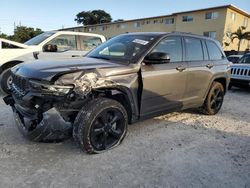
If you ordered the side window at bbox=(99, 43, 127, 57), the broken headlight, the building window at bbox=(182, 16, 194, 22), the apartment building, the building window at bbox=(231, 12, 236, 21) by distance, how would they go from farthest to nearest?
the building window at bbox=(182, 16, 194, 22), the building window at bbox=(231, 12, 236, 21), the apartment building, the side window at bbox=(99, 43, 127, 57), the broken headlight

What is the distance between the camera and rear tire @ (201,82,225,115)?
6.19 m

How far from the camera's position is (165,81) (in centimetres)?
470

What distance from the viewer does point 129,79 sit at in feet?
13.6

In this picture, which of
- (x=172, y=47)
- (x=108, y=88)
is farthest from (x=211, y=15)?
(x=108, y=88)

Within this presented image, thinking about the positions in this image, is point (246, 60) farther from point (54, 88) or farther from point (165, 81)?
point (54, 88)

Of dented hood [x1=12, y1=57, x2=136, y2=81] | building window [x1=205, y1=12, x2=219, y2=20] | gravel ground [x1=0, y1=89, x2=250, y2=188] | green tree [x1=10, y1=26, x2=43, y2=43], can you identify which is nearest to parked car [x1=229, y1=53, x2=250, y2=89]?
gravel ground [x1=0, y1=89, x2=250, y2=188]

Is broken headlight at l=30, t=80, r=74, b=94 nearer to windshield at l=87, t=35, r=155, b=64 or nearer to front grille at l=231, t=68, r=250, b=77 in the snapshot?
windshield at l=87, t=35, r=155, b=64

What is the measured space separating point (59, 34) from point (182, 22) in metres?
29.0

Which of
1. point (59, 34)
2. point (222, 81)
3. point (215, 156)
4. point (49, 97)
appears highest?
point (59, 34)

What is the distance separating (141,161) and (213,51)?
354cm

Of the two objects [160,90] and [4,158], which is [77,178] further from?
[160,90]

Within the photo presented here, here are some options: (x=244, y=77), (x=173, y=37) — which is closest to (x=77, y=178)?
(x=173, y=37)

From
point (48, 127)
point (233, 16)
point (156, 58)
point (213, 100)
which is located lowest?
point (213, 100)

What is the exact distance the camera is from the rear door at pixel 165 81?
174 inches
